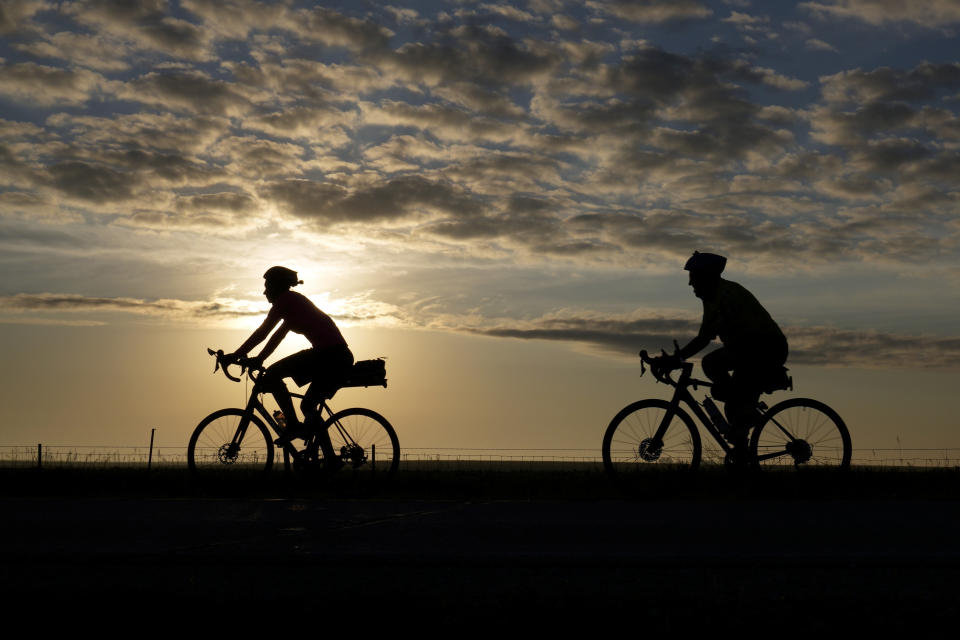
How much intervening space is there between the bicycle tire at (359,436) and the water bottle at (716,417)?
285cm

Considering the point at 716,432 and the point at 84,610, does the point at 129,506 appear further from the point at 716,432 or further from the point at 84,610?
the point at 716,432

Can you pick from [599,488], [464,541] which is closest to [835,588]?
[464,541]

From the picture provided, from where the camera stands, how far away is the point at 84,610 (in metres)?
4.03

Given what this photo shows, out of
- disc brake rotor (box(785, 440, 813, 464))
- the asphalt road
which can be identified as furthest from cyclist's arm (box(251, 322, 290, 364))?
disc brake rotor (box(785, 440, 813, 464))

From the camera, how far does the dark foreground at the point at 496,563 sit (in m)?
3.89

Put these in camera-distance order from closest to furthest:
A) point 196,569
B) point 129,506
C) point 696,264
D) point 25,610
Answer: point 25,610
point 196,569
point 129,506
point 696,264

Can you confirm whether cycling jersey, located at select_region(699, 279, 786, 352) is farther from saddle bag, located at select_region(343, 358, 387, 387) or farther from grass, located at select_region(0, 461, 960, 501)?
saddle bag, located at select_region(343, 358, 387, 387)

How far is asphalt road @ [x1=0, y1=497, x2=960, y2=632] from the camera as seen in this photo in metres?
3.99

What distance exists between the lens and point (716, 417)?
9.27 meters

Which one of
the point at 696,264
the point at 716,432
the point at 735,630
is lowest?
the point at 735,630

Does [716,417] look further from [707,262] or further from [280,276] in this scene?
[280,276]

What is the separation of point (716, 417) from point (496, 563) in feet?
15.8

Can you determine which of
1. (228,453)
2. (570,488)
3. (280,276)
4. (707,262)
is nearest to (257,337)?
(280,276)

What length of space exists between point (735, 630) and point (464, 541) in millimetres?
2196
